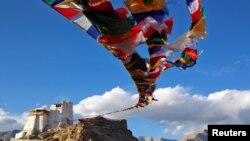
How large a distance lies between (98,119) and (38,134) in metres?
53.7

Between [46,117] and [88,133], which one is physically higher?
[46,117]

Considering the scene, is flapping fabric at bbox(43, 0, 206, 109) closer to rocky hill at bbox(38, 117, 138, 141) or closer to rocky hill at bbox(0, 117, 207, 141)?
rocky hill at bbox(0, 117, 207, 141)

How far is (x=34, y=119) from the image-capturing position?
148375 mm

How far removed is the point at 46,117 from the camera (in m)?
148

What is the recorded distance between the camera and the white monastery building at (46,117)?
14750cm

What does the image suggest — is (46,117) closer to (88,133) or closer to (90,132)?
(88,133)

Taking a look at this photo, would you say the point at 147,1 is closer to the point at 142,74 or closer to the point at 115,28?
the point at 115,28

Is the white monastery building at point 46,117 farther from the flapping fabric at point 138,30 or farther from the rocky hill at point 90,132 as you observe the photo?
the flapping fabric at point 138,30

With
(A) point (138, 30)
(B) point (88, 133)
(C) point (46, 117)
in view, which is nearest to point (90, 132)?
(B) point (88, 133)

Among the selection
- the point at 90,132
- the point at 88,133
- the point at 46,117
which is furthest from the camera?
the point at 90,132

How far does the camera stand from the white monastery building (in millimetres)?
147500

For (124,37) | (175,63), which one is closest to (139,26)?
(124,37)

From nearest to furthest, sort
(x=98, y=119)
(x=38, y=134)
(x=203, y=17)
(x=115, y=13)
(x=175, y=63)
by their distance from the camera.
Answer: (x=115, y=13) → (x=203, y=17) → (x=175, y=63) → (x=38, y=134) → (x=98, y=119)

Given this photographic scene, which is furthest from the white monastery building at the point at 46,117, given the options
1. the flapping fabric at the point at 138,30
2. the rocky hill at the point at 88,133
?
the flapping fabric at the point at 138,30
